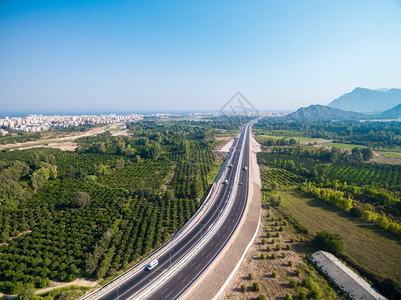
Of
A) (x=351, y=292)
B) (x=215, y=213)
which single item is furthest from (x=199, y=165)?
(x=351, y=292)

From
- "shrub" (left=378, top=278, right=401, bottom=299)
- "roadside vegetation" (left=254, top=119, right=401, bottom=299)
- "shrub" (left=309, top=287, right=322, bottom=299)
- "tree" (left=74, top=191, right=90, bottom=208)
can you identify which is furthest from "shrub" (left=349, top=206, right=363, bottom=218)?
"tree" (left=74, top=191, right=90, bottom=208)

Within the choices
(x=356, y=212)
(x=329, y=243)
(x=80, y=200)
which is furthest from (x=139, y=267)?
(x=356, y=212)

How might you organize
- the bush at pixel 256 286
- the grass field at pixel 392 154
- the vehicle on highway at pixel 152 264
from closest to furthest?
the bush at pixel 256 286, the vehicle on highway at pixel 152 264, the grass field at pixel 392 154

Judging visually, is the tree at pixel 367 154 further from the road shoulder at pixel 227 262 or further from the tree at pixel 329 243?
the tree at pixel 329 243

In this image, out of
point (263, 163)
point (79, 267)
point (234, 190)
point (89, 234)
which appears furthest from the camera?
point (263, 163)

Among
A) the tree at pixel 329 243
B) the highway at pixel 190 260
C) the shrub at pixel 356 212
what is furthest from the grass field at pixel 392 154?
the highway at pixel 190 260

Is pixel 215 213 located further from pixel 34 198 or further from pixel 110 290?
pixel 34 198
